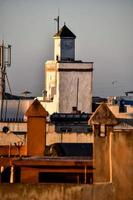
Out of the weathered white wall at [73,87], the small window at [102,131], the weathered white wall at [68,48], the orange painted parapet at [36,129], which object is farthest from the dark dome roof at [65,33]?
the small window at [102,131]

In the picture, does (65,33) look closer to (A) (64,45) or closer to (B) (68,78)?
(A) (64,45)

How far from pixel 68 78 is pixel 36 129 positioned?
60.6 m

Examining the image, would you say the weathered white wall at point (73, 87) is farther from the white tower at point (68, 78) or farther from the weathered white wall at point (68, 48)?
the weathered white wall at point (68, 48)

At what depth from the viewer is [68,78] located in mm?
85875

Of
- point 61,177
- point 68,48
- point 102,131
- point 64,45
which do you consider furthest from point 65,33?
point 102,131

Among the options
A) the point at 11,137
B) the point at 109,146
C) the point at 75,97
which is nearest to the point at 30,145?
the point at 109,146

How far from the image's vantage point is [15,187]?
18.6m

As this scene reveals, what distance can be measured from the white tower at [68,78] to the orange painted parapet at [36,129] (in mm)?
58769

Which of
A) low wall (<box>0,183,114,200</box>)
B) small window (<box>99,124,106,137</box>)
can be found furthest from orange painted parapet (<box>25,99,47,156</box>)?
low wall (<box>0,183,114,200</box>)

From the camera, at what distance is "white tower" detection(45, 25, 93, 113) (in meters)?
84.9

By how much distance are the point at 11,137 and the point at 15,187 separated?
4346cm

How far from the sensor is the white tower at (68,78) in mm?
84875

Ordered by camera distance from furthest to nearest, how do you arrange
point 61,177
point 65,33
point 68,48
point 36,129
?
1. point 65,33
2. point 68,48
3. point 36,129
4. point 61,177

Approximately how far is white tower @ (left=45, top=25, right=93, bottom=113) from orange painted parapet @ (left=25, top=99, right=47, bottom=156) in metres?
58.8
